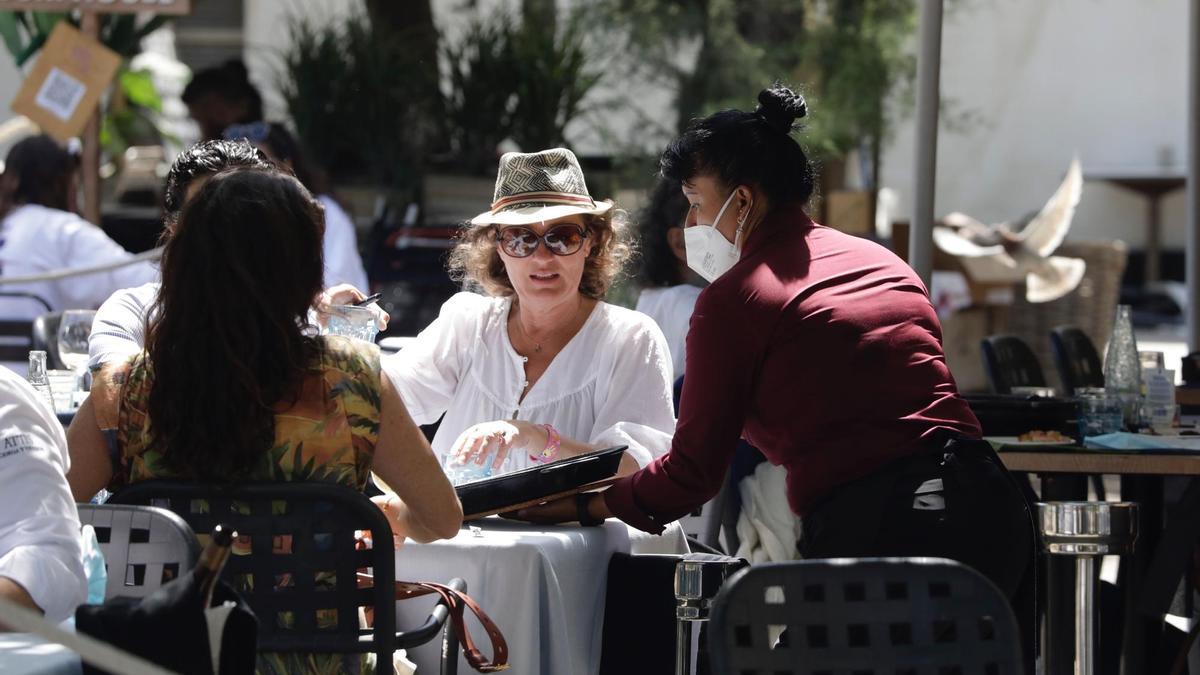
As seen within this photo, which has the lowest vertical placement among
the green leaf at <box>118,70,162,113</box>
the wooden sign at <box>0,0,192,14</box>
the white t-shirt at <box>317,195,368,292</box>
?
the white t-shirt at <box>317,195,368,292</box>

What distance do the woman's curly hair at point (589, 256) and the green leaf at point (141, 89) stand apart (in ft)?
25.6

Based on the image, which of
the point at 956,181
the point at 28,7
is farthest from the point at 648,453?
the point at 956,181

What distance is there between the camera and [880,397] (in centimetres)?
282

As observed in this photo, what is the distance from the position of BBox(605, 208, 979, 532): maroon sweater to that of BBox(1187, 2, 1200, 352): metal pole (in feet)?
13.2

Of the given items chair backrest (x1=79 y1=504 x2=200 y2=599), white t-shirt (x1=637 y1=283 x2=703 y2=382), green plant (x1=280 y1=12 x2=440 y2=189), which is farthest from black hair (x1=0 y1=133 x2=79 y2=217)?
chair backrest (x1=79 y1=504 x2=200 y2=599)

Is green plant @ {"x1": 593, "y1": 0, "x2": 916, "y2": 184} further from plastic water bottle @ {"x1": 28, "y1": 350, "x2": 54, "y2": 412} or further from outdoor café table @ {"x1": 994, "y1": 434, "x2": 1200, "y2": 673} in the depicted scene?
plastic water bottle @ {"x1": 28, "y1": 350, "x2": 54, "y2": 412}

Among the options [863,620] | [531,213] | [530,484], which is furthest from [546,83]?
Result: [863,620]

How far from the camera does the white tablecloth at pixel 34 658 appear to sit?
194 cm

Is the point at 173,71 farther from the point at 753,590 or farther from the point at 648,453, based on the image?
the point at 753,590

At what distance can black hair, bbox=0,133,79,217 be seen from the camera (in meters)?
6.62

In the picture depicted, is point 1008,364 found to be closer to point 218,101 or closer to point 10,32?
point 218,101

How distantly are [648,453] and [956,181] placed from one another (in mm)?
14175

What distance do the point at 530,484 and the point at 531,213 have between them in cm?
85

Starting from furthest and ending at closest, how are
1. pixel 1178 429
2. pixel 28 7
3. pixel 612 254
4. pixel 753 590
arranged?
pixel 28 7 < pixel 1178 429 < pixel 612 254 < pixel 753 590
